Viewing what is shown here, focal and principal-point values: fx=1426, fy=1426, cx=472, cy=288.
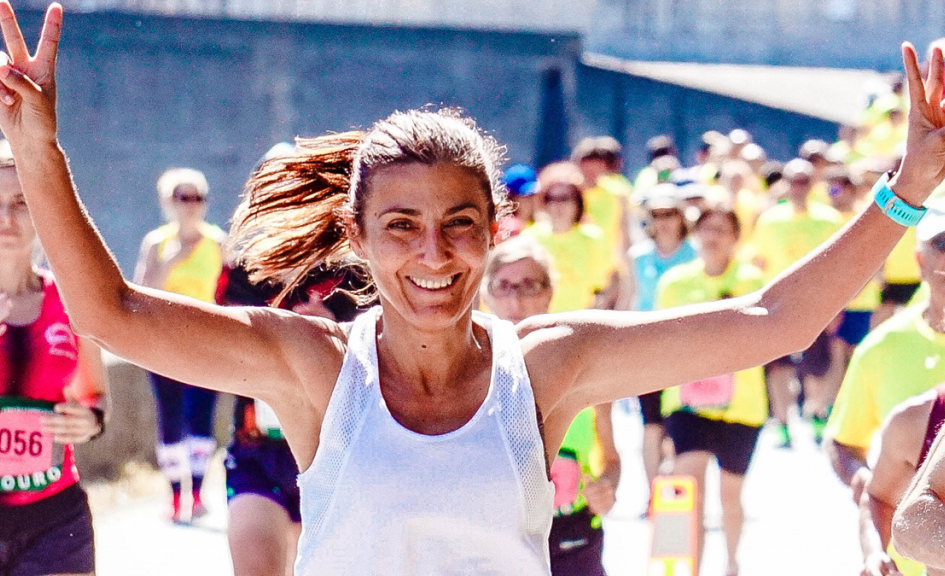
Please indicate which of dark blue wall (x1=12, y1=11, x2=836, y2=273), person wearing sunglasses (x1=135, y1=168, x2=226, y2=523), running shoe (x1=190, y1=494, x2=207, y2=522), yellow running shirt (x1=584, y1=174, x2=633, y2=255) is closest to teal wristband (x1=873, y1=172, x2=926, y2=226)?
person wearing sunglasses (x1=135, y1=168, x2=226, y2=523)

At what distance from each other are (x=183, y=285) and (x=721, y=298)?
3251 mm

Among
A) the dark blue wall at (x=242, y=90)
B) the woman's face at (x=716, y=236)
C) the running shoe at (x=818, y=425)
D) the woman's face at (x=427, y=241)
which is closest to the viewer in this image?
the woman's face at (x=427, y=241)

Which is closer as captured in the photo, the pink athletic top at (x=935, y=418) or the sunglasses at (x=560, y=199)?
the pink athletic top at (x=935, y=418)

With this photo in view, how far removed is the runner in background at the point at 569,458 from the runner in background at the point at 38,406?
54.4 inches

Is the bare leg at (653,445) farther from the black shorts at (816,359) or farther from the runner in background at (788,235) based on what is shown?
the black shorts at (816,359)

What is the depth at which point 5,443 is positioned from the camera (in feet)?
13.8

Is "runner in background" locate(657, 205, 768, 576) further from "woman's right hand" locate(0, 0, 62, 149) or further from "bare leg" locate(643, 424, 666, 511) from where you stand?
"woman's right hand" locate(0, 0, 62, 149)

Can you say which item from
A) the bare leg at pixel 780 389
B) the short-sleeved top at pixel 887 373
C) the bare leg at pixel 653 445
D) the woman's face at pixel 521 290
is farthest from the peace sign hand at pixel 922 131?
the bare leg at pixel 780 389

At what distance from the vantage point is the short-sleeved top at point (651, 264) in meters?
8.70

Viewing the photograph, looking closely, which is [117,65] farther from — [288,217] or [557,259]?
[288,217]

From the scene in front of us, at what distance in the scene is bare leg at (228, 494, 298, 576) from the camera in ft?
14.8

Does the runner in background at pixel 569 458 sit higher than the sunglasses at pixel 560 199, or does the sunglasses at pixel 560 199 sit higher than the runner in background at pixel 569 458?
the sunglasses at pixel 560 199

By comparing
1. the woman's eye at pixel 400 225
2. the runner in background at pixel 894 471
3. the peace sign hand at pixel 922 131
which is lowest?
the runner in background at pixel 894 471

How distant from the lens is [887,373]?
14.2 feet
